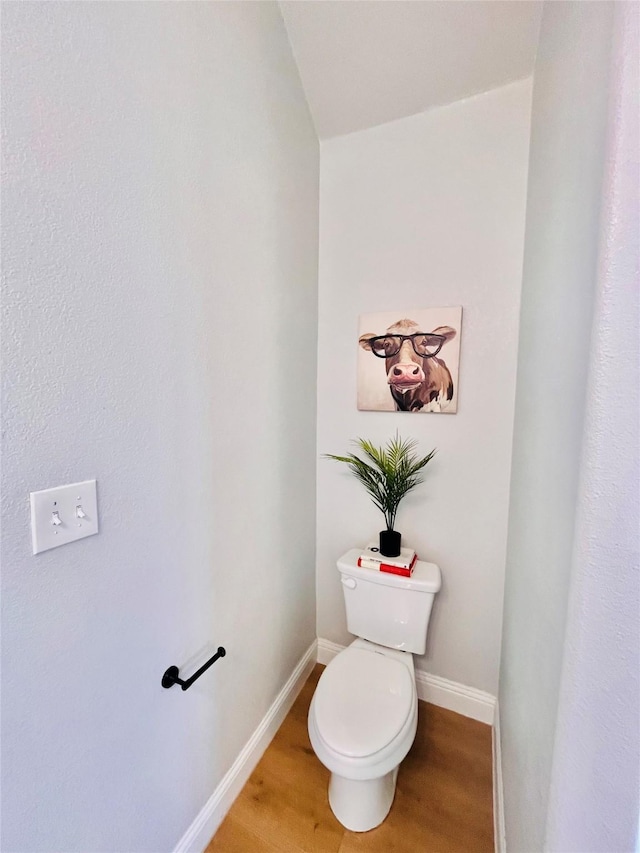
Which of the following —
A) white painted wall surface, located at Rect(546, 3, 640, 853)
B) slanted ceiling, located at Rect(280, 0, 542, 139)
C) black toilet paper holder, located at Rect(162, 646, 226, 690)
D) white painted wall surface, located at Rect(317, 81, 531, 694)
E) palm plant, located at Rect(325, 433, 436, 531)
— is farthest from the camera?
palm plant, located at Rect(325, 433, 436, 531)

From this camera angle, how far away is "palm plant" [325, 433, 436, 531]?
1383mm

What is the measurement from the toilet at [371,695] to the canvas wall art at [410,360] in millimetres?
688

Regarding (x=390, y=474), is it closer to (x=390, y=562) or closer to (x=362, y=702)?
(x=390, y=562)

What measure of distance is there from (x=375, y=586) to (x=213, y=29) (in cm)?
188

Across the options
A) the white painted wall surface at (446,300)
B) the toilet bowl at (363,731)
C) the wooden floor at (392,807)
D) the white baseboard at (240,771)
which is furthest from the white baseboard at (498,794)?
the white baseboard at (240,771)

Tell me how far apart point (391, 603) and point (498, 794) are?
65 centimetres

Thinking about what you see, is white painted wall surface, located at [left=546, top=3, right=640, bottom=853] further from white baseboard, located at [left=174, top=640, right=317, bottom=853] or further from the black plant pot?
white baseboard, located at [left=174, top=640, right=317, bottom=853]

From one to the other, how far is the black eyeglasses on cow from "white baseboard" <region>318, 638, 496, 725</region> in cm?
145

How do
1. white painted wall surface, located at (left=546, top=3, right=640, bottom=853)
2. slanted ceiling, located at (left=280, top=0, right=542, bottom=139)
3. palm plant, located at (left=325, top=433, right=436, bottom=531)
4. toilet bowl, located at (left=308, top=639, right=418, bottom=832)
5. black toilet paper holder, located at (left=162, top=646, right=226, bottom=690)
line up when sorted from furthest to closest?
palm plant, located at (left=325, top=433, right=436, bottom=531), slanted ceiling, located at (left=280, top=0, right=542, bottom=139), toilet bowl, located at (left=308, top=639, right=418, bottom=832), black toilet paper holder, located at (left=162, top=646, right=226, bottom=690), white painted wall surface, located at (left=546, top=3, right=640, bottom=853)

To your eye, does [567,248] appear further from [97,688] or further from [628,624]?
[97,688]

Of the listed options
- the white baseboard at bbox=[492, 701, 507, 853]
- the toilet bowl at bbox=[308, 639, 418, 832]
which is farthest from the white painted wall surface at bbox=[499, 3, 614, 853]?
the toilet bowl at bbox=[308, 639, 418, 832]

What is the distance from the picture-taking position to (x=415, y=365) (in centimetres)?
141

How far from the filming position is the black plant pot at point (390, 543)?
→ 139 cm

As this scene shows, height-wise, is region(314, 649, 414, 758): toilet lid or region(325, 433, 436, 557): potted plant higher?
region(325, 433, 436, 557): potted plant
